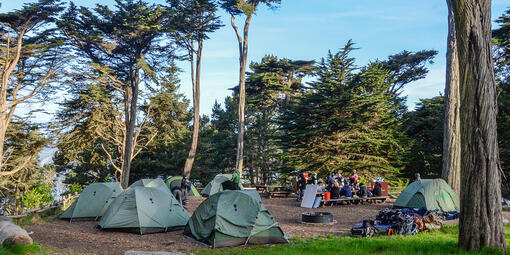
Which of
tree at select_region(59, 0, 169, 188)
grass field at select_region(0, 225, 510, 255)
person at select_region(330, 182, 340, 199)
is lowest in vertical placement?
grass field at select_region(0, 225, 510, 255)

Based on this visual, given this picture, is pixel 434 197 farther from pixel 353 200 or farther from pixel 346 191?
pixel 353 200

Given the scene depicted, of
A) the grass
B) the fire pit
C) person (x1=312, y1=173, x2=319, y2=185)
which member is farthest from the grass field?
person (x1=312, y1=173, x2=319, y2=185)

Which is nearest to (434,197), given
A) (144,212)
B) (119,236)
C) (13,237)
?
(144,212)

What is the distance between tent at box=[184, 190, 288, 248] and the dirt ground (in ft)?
1.57

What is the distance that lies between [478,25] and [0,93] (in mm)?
21080

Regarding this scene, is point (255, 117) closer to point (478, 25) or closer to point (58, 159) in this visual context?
point (58, 159)

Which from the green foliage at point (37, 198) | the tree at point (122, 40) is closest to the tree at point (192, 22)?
the tree at point (122, 40)

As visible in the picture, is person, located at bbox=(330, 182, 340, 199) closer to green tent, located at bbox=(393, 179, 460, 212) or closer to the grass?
green tent, located at bbox=(393, 179, 460, 212)

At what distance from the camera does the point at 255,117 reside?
36.9 meters

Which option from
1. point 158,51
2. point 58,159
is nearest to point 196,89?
point 158,51

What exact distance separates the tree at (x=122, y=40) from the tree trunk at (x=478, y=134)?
18.4 meters

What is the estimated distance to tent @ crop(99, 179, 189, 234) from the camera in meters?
10.5

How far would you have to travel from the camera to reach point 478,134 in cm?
694

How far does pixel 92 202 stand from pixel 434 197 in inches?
509
